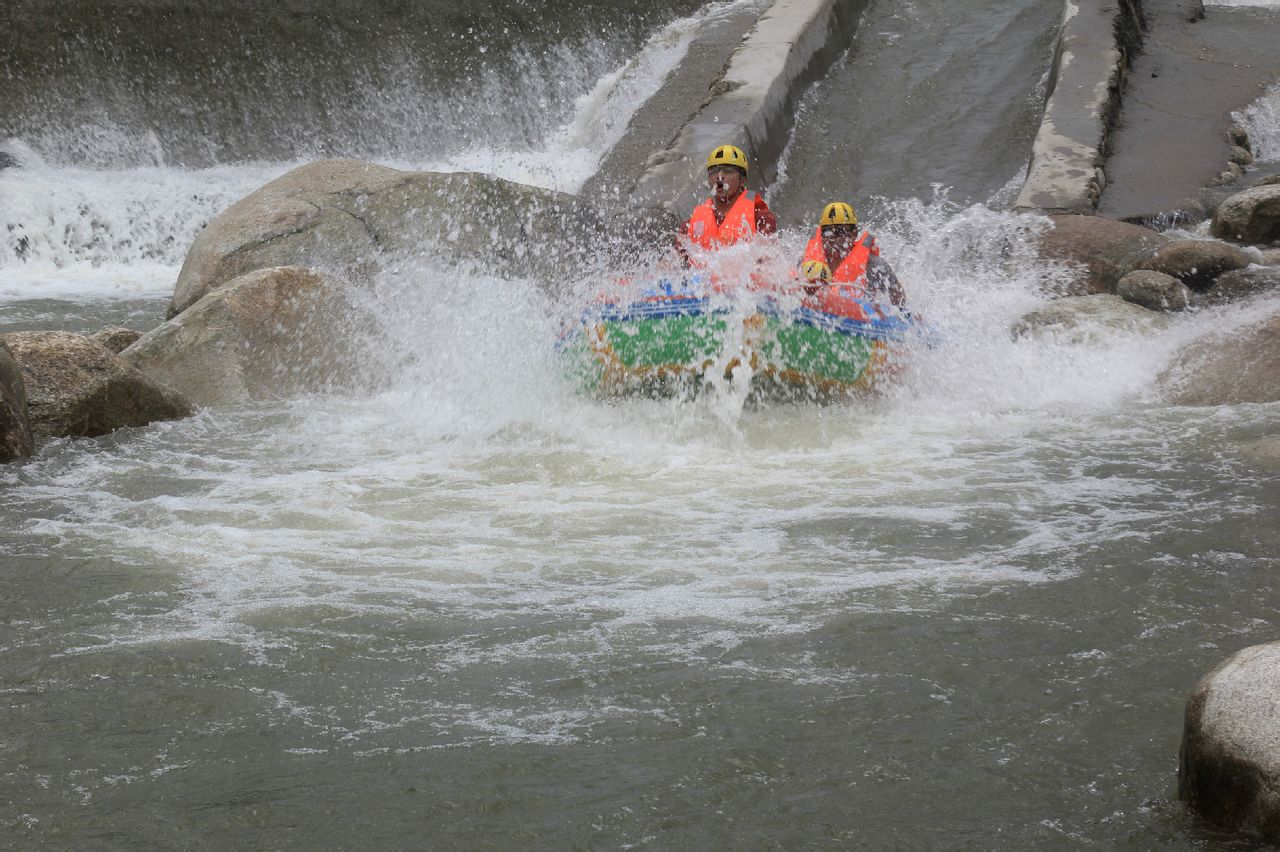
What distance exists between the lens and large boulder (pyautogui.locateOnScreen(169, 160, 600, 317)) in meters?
9.61

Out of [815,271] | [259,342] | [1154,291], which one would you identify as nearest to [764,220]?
[815,271]

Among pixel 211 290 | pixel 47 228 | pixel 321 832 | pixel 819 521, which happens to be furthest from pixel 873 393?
pixel 47 228

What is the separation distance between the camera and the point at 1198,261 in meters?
9.55

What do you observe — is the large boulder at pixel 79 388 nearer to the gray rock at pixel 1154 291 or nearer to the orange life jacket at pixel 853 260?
the orange life jacket at pixel 853 260

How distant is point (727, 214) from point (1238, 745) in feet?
19.7

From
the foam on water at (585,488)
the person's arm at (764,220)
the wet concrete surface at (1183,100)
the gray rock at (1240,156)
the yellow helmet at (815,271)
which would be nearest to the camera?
the foam on water at (585,488)

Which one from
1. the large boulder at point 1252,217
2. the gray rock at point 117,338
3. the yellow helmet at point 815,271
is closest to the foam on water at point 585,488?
the yellow helmet at point 815,271

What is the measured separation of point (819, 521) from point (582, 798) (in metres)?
2.46

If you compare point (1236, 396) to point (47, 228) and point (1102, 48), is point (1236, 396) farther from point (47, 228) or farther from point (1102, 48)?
point (47, 228)

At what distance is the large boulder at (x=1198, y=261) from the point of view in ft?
31.3

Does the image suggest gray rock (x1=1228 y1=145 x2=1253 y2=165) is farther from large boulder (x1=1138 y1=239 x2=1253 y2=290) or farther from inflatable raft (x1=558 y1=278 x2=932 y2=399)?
inflatable raft (x1=558 y1=278 x2=932 y2=399)

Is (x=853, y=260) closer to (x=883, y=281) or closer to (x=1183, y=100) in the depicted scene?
(x=883, y=281)

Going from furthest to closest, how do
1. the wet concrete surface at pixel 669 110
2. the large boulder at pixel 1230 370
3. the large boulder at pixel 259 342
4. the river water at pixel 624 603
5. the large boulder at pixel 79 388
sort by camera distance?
the wet concrete surface at pixel 669 110
the large boulder at pixel 259 342
the large boulder at pixel 1230 370
the large boulder at pixel 79 388
the river water at pixel 624 603

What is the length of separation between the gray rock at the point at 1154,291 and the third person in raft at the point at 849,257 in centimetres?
189
